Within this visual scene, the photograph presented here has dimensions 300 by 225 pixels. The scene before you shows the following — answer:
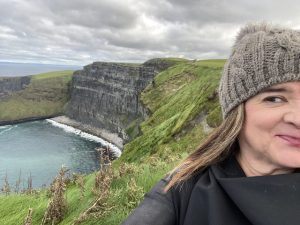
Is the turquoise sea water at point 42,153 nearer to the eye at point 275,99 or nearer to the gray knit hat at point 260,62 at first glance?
the gray knit hat at point 260,62

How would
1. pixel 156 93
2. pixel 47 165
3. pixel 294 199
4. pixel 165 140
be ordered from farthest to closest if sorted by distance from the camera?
1. pixel 47 165
2. pixel 156 93
3. pixel 165 140
4. pixel 294 199

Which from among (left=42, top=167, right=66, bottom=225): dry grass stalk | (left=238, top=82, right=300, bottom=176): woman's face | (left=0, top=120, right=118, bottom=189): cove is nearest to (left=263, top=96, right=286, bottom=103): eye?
(left=238, top=82, right=300, bottom=176): woman's face

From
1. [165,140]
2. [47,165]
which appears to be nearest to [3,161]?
[47,165]

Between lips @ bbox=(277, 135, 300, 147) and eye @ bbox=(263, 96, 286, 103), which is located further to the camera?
eye @ bbox=(263, 96, 286, 103)

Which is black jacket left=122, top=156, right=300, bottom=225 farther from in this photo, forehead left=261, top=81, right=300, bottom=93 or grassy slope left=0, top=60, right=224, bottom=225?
grassy slope left=0, top=60, right=224, bottom=225

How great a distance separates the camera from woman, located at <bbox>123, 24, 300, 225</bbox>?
9.87 ft

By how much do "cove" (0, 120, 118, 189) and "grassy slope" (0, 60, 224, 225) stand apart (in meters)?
38.5

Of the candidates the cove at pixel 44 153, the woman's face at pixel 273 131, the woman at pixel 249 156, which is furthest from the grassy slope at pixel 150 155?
the cove at pixel 44 153

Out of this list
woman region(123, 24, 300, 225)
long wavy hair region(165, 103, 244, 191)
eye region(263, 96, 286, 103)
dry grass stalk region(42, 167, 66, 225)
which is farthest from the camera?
dry grass stalk region(42, 167, 66, 225)

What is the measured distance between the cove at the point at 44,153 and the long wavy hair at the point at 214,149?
9919 cm

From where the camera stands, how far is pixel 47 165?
127562 millimetres

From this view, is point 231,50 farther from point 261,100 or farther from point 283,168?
point 283,168

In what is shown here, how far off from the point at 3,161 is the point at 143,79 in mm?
73604

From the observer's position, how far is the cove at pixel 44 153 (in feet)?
381
